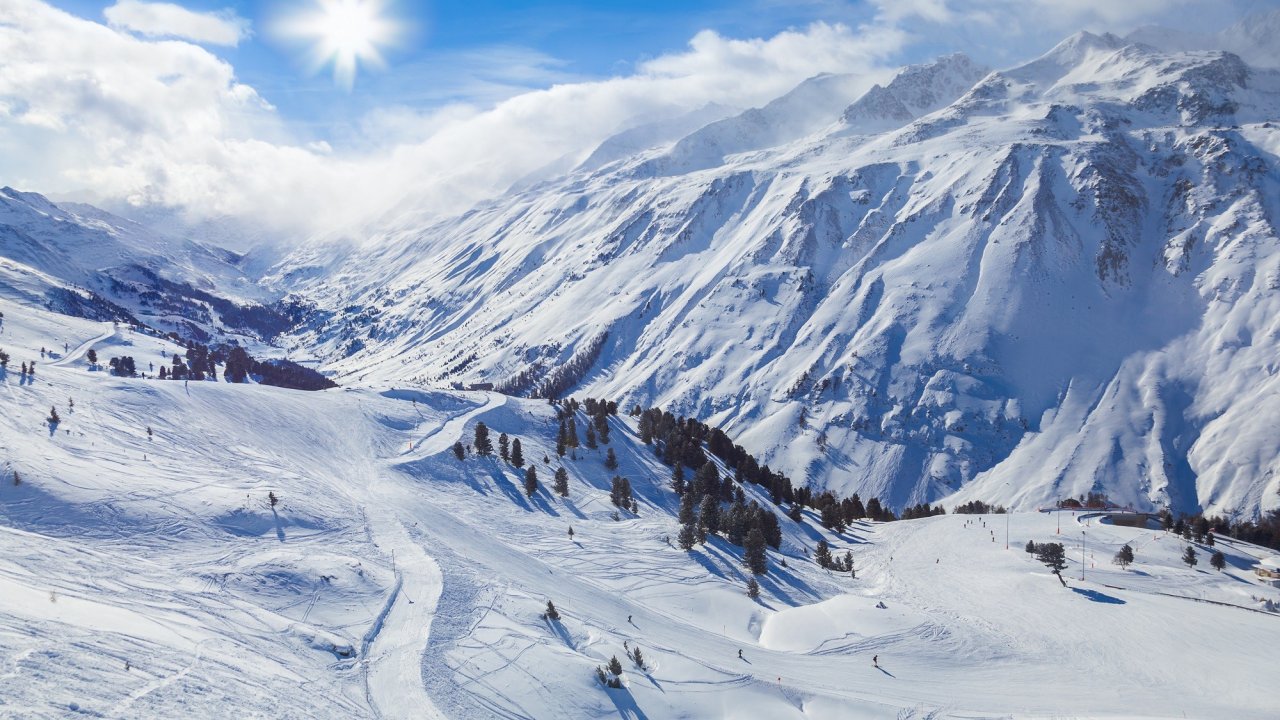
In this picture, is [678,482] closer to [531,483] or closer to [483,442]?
[531,483]

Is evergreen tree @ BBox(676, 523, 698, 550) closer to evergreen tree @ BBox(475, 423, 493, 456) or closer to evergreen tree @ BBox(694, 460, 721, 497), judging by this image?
evergreen tree @ BBox(694, 460, 721, 497)

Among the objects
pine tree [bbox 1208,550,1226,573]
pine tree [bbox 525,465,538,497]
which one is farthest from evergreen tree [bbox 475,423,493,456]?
pine tree [bbox 1208,550,1226,573]

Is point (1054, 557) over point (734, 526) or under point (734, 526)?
under

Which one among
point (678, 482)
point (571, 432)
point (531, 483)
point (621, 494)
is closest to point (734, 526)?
point (621, 494)

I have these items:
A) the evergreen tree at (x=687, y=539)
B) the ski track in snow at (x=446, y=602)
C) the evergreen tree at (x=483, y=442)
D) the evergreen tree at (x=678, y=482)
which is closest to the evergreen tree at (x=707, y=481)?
the evergreen tree at (x=678, y=482)

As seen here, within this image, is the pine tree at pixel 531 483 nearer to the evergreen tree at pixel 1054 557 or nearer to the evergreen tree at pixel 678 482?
the evergreen tree at pixel 678 482
